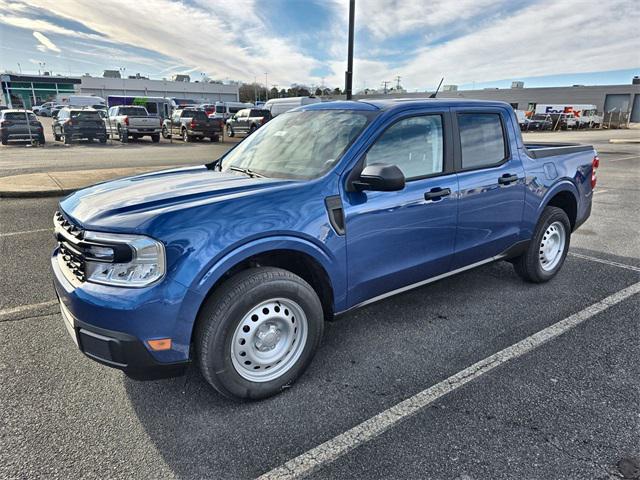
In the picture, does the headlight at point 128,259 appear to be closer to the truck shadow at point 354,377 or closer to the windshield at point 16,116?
the truck shadow at point 354,377

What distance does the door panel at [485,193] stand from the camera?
3.66m

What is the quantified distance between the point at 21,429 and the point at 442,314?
3177 millimetres

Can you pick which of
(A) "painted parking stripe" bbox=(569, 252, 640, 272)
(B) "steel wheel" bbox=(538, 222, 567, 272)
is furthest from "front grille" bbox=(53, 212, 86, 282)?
(A) "painted parking stripe" bbox=(569, 252, 640, 272)

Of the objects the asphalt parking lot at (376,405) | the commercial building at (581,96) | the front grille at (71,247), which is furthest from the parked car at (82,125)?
the commercial building at (581,96)

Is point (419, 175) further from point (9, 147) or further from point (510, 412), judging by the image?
point (9, 147)

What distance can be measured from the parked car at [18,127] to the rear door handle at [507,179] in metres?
21.4

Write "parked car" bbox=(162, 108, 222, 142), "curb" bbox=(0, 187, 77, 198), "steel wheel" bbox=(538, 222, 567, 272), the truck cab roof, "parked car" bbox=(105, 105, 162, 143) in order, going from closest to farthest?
the truck cab roof, "steel wheel" bbox=(538, 222, 567, 272), "curb" bbox=(0, 187, 77, 198), "parked car" bbox=(105, 105, 162, 143), "parked car" bbox=(162, 108, 222, 142)

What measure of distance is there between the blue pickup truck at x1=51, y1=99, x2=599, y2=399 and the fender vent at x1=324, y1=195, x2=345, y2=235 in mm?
11

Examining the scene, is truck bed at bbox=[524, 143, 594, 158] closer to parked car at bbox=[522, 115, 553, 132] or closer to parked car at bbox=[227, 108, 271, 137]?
parked car at bbox=[227, 108, 271, 137]

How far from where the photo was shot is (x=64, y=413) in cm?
260

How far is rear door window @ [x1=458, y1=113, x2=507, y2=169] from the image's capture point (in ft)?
12.2

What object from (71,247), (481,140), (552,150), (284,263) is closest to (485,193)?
(481,140)

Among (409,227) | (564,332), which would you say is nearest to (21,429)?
(409,227)

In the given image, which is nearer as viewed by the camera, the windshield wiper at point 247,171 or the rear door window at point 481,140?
the windshield wiper at point 247,171
